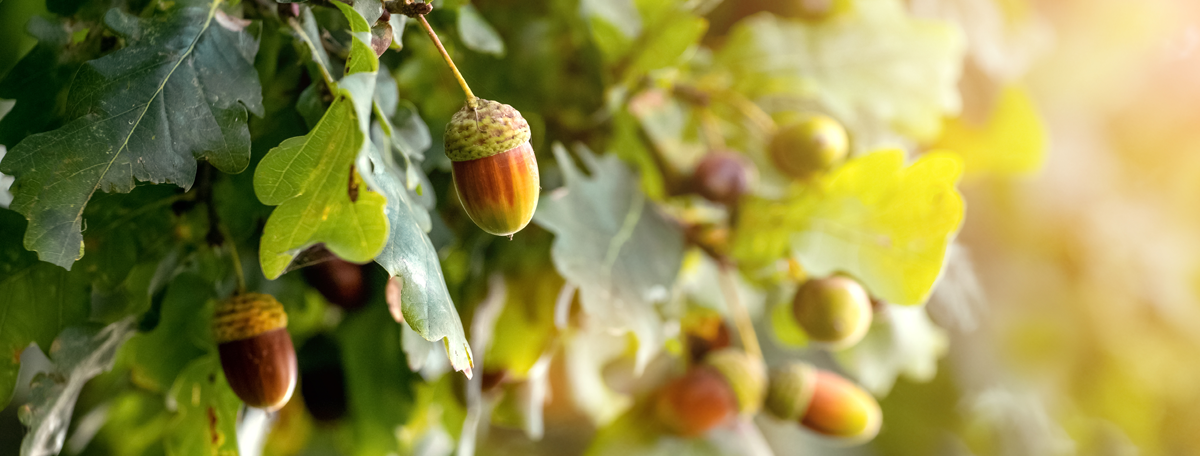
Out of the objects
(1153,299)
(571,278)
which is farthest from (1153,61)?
(571,278)

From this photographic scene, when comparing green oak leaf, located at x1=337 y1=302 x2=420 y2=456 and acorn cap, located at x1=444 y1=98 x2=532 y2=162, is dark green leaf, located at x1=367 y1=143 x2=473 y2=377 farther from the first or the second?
green oak leaf, located at x1=337 y1=302 x2=420 y2=456

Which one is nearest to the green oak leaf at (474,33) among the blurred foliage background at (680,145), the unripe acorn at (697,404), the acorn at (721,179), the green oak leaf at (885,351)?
the blurred foliage background at (680,145)

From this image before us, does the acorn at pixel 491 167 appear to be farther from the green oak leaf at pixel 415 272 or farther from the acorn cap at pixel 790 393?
the acorn cap at pixel 790 393

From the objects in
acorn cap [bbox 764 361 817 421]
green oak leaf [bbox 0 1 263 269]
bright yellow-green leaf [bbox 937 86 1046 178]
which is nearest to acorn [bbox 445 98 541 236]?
green oak leaf [bbox 0 1 263 269]

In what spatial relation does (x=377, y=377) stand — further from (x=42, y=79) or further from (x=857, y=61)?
(x=857, y=61)

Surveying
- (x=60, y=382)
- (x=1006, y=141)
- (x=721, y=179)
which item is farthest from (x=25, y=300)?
(x=1006, y=141)

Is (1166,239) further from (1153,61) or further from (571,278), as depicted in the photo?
(571,278)
